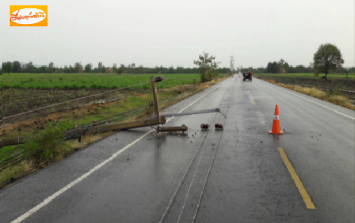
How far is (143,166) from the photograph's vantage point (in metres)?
6.07

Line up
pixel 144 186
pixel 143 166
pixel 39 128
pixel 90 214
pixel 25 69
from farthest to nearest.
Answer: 1. pixel 25 69
2. pixel 39 128
3. pixel 143 166
4. pixel 144 186
5. pixel 90 214

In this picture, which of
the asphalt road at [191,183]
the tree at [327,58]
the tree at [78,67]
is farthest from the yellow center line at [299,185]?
the tree at [78,67]

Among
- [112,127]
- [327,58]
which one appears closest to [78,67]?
[327,58]

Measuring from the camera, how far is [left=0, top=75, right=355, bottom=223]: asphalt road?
3.97 metres

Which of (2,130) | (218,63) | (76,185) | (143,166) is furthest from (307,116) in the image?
(218,63)

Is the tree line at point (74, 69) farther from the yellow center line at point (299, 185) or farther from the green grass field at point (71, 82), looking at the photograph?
the yellow center line at point (299, 185)

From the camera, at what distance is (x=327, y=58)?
222ft

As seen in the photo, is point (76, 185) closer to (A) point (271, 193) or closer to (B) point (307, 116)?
(A) point (271, 193)

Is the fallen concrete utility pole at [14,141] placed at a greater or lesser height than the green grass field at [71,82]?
lesser

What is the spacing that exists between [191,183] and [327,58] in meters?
73.6

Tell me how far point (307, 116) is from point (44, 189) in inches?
465

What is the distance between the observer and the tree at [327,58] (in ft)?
218

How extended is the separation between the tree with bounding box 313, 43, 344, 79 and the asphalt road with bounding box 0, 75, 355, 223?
67.4 m

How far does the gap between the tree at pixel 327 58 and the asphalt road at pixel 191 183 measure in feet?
221
